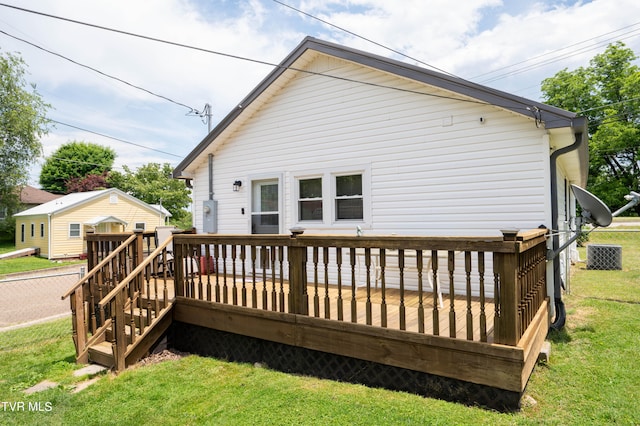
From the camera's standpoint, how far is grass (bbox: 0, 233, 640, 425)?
8.96 ft

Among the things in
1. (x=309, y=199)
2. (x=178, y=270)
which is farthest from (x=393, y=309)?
(x=309, y=199)

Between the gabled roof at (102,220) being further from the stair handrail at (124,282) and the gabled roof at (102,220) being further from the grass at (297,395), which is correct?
the stair handrail at (124,282)

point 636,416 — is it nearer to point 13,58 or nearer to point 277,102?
point 277,102

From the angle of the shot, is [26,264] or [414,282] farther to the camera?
[26,264]

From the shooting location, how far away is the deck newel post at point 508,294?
2682mm

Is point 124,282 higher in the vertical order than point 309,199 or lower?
lower

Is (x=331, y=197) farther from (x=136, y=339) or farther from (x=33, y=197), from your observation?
(x=33, y=197)

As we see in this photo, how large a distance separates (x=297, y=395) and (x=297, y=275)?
43.9 inches

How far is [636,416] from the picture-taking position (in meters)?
2.65

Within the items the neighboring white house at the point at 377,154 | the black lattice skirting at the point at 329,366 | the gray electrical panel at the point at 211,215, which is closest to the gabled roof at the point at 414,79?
the neighboring white house at the point at 377,154

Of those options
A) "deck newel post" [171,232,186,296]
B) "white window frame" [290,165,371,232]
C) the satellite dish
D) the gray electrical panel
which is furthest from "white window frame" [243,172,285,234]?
the satellite dish

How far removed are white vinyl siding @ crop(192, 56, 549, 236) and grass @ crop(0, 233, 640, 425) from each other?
1710mm

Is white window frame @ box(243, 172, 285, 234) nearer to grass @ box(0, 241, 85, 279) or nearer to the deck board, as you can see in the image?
the deck board

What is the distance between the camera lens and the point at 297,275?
3740 millimetres
